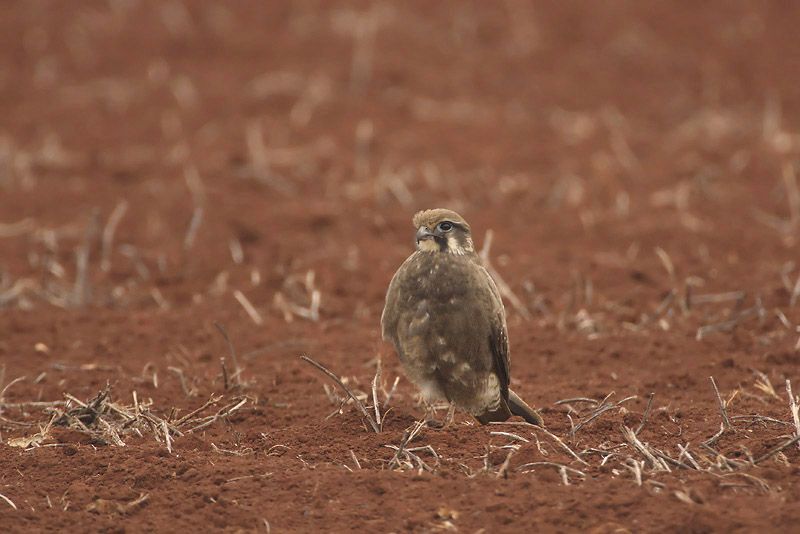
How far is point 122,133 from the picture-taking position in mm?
12094

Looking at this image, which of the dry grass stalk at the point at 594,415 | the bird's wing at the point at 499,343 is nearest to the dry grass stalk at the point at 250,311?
the bird's wing at the point at 499,343

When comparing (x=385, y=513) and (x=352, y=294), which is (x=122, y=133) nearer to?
(x=352, y=294)

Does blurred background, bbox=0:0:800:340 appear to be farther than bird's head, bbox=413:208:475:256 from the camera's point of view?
Yes

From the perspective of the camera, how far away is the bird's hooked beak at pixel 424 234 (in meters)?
5.72

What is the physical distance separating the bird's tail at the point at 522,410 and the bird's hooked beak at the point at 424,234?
2.70ft

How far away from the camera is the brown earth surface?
15.1 ft

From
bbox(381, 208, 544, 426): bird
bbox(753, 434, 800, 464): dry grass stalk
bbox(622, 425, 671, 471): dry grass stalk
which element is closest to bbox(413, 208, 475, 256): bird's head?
bbox(381, 208, 544, 426): bird

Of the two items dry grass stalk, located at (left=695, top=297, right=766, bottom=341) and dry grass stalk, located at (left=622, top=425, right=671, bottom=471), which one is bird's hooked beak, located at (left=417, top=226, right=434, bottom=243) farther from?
dry grass stalk, located at (left=695, top=297, right=766, bottom=341)

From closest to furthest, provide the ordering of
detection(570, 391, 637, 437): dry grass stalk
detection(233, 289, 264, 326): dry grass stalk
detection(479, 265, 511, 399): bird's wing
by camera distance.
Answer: detection(570, 391, 637, 437): dry grass stalk
detection(479, 265, 511, 399): bird's wing
detection(233, 289, 264, 326): dry grass stalk

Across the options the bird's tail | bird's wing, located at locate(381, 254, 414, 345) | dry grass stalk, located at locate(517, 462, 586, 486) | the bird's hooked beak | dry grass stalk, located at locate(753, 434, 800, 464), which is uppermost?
the bird's hooked beak

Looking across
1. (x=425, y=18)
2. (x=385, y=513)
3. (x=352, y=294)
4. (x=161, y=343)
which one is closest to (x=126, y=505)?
(x=385, y=513)

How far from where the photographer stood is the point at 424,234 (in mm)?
5723

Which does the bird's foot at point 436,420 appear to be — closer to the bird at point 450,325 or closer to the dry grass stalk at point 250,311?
the bird at point 450,325

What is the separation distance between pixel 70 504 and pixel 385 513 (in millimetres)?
1178
